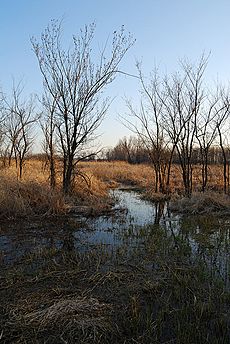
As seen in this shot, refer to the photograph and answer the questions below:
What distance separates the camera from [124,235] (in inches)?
296

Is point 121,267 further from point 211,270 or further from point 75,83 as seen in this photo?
point 75,83

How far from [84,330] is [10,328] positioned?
0.82m

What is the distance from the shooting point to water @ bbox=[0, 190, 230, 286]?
607 centimetres

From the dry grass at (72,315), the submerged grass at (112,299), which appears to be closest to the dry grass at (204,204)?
the submerged grass at (112,299)

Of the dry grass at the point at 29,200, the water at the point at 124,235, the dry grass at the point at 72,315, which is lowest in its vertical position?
the water at the point at 124,235

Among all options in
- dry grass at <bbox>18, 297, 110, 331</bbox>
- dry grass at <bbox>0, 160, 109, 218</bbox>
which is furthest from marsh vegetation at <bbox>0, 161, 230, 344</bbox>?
dry grass at <bbox>0, 160, 109, 218</bbox>

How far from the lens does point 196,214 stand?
35.9ft

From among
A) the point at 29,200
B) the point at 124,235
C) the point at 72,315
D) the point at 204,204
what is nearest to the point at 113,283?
the point at 72,315

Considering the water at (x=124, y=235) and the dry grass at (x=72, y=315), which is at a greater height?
the dry grass at (x=72, y=315)

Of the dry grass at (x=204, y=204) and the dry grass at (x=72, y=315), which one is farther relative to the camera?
the dry grass at (x=204, y=204)

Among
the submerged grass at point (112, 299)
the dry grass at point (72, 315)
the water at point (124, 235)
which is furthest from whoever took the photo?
the water at point (124, 235)

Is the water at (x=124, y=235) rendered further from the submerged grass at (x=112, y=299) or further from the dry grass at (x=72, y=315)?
the dry grass at (x=72, y=315)

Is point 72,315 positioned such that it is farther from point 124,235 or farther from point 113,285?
point 124,235

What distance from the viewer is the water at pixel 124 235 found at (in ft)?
19.9
